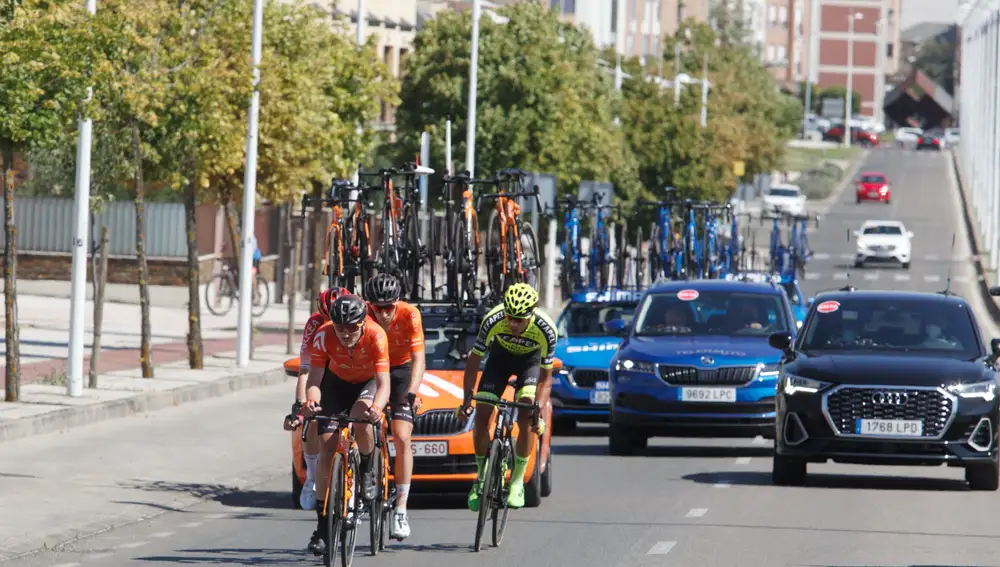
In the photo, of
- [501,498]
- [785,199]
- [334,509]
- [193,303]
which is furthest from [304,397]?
[785,199]

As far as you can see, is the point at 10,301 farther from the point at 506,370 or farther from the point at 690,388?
the point at 506,370

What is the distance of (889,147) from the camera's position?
Result: 174875 millimetres

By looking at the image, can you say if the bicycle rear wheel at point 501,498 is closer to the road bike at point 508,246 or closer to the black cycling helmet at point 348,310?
the black cycling helmet at point 348,310

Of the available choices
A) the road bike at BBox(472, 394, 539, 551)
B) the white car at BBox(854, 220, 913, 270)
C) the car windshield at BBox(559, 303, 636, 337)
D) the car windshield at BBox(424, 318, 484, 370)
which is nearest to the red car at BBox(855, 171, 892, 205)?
the white car at BBox(854, 220, 913, 270)

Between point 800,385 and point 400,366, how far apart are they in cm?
508

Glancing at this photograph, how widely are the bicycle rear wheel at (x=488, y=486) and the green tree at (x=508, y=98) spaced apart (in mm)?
36550

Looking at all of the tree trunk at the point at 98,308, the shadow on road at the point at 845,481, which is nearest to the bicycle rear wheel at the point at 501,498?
the shadow on road at the point at 845,481

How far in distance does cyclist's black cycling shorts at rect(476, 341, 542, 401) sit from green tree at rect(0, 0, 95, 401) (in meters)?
7.92

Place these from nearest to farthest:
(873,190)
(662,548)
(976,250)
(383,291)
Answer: (383,291) < (662,548) < (976,250) < (873,190)

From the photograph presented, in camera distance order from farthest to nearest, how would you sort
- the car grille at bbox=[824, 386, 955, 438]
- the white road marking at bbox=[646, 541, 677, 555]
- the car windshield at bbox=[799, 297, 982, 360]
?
the car windshield at bbox=[799, 297, 982, 360] → the car grille at bbox=[824, 386, 955, 438] → the white road marking at bbox=[646, 541, 677, 555]

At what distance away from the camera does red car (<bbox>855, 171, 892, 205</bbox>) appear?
11619 centimetres

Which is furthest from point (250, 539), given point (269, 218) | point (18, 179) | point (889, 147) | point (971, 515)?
point (889, 147)

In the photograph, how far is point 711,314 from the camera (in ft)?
73.4

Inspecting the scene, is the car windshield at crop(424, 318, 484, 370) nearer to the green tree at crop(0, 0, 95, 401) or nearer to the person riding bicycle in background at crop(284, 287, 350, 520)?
the person riding bicycle in background at crop(284, 287, 350, 520)
